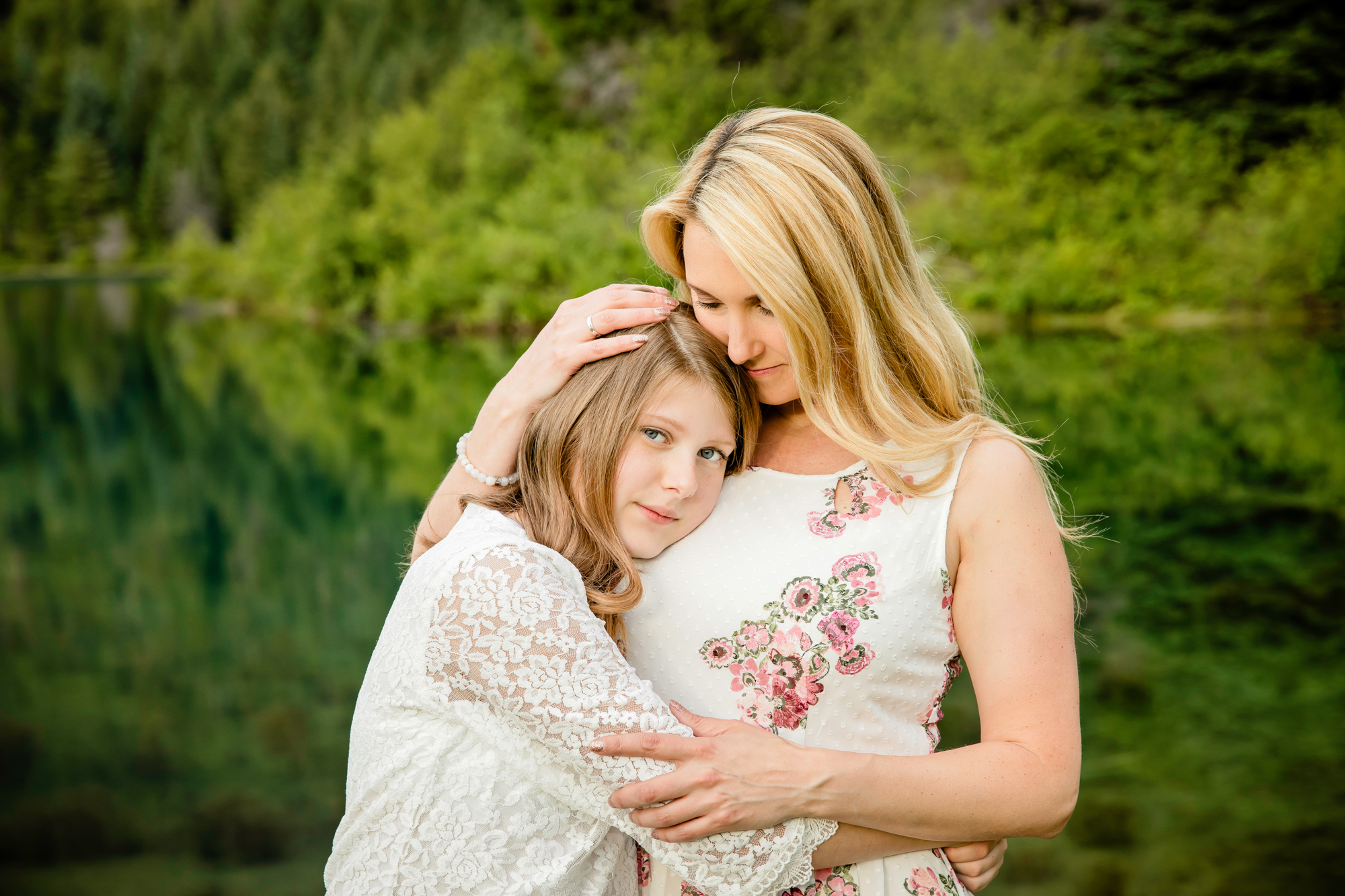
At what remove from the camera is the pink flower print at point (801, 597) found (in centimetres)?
163

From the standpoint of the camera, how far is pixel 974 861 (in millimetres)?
1609

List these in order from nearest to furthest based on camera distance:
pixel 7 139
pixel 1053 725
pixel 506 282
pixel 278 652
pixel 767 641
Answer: pixel 1053 725
pixel 767 641
pixel 278 652
pixel 506 282
pixel 7 139

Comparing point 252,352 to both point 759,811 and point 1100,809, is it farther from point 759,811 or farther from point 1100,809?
point 759,811

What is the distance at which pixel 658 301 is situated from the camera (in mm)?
1771

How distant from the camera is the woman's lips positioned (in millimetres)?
1690

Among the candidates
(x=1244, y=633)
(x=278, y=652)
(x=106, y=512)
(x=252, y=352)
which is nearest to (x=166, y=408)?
(x=252, y=352)

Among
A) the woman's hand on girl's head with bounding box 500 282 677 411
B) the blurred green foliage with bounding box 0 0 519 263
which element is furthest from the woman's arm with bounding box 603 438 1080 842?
the blurred green foliage with bounding box 0 0 519 263

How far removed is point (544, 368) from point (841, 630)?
0.61m

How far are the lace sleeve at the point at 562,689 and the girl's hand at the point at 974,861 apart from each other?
32cm

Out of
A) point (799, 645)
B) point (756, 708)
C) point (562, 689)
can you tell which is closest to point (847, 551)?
point (799, 645)

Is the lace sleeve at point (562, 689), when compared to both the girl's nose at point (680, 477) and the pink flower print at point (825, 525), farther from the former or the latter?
the pink flower print at point (825, 525)

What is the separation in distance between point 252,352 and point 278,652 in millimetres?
15098

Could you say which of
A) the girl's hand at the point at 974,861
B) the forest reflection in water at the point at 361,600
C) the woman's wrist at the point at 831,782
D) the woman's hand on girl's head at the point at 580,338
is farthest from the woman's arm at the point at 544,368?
the forest reflection in water at the point at 361,600

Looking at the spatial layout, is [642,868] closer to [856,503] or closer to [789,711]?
[789,711]
